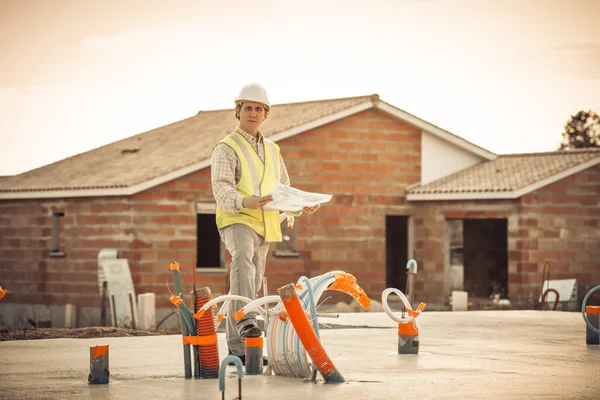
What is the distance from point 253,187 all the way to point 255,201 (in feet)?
1.51

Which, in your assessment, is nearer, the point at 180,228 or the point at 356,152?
the point at 180,228

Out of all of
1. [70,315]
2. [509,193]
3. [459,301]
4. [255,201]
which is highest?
[509,193]

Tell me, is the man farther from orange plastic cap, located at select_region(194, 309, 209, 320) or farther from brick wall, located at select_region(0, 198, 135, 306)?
brick wall, located at select_region(0, 198, 135, 306)

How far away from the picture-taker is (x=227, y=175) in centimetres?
987

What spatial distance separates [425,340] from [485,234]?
24.1m

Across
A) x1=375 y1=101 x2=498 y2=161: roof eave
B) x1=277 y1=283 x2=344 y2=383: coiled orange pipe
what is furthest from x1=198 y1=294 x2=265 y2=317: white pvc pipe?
x1=375 y1=101 x2=498 y2=161: roof eave

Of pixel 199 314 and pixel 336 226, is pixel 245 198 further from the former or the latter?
pixel 336 226

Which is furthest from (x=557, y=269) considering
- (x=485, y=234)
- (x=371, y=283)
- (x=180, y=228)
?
(x=180, y=228)

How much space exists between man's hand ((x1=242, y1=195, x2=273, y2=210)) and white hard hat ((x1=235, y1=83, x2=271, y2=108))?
921 mm

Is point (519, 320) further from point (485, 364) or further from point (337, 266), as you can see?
point (337, 266)

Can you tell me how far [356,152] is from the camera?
30547mm

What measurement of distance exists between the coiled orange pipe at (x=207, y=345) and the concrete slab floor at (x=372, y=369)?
160 millimetres

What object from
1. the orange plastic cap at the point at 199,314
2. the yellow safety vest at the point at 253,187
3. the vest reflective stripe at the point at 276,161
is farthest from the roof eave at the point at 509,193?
the orange plastic cap at the point at 199,314

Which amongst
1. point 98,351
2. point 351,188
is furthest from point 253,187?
point 351,188
